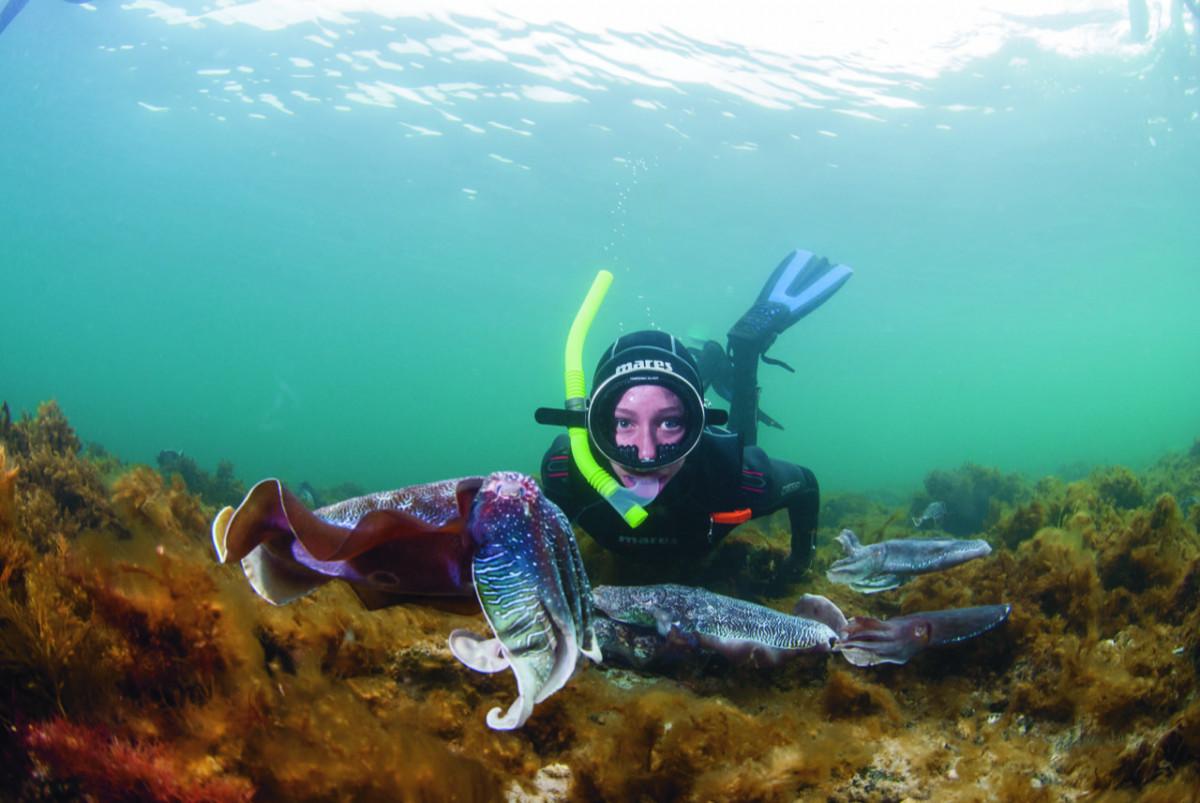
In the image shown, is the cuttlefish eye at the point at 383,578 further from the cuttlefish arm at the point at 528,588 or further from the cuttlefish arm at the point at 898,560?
the cuttlefish arm at the point at 898,560

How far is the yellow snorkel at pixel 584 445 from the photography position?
387 centimetres

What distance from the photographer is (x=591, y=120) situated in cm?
2402

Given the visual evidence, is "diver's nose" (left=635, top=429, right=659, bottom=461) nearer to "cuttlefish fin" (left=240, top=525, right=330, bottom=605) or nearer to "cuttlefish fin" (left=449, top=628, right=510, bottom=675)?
"cuttlefish fin" (left=449, top=628, right=510, bottom=675)

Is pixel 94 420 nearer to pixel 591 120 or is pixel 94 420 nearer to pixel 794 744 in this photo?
pixel 591 120

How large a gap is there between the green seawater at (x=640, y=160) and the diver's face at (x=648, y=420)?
8824 mm

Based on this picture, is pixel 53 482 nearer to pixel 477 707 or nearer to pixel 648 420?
pixel 477 707

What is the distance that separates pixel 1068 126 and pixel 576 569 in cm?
2979

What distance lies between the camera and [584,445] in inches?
159

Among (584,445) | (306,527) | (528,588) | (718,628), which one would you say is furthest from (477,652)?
(584,445)

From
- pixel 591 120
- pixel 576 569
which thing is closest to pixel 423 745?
pixel 576 569

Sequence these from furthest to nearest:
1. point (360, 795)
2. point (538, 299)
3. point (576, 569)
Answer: point (538, 299), point (360, 795), point (576, 569)

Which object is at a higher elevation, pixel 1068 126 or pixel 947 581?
pixel 1068 126

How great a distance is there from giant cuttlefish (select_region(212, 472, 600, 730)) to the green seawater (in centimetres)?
1128

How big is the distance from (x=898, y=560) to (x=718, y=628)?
1.92m
